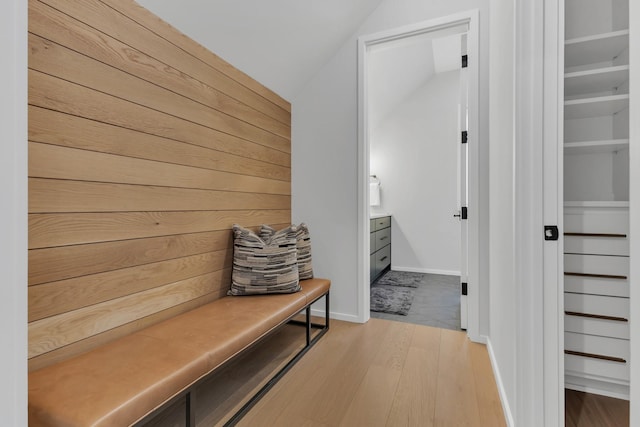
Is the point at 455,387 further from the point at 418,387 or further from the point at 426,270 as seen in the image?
the point at 426,270

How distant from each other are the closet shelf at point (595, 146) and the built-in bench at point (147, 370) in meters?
1.67

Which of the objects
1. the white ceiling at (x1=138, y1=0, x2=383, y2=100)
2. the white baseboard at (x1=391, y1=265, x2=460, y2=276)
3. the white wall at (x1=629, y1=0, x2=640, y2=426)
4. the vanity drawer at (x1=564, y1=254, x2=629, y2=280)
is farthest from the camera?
the white baseboard at (x1=391, y1=265, x2=460, y2=276)

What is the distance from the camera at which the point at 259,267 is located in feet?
6.34

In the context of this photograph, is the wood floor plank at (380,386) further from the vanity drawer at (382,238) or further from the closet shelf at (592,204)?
the vanity drawer at (382,238)

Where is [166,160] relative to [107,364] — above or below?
above

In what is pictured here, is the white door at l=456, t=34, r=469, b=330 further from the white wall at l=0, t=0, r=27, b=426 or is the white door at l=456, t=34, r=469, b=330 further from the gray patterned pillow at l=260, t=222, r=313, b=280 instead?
the white wall at l=0, t=0, r=27, b=426

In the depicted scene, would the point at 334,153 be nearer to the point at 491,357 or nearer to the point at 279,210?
the point at 279,210

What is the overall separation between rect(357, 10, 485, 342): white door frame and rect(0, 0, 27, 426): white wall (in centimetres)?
207

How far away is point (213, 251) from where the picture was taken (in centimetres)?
190

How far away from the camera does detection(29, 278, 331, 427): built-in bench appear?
89cm

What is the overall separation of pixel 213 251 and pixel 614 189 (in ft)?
7.33

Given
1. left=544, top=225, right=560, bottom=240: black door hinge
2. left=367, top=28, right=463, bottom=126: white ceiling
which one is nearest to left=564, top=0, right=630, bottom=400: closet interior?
left=544, top=225, right=560, bottom=240: black door hinge

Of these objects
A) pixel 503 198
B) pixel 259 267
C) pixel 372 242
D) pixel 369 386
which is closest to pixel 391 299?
pixel 372 242

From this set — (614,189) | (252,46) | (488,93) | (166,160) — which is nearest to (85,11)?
(166,160)
